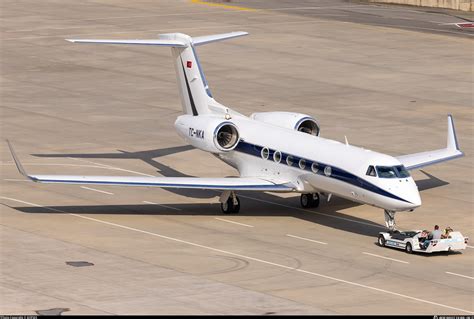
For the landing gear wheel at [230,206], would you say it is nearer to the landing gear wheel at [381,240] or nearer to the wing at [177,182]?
the wing at [177,182]

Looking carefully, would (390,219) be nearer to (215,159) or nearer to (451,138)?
(451,138)

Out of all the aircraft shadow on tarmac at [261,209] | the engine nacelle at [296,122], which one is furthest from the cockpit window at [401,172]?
the engine nacelle at [296,122]

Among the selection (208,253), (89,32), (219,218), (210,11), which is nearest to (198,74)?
(219,218)

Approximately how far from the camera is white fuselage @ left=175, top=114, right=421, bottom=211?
1594 inches

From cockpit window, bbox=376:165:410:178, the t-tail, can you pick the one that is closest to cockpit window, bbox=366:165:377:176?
cockpit window, bbox=376:165:410:178

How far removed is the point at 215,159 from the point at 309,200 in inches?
319

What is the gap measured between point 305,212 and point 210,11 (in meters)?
44.6

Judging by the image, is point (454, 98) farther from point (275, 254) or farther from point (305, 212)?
point (275, 254)

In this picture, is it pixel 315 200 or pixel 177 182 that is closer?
pixel 177 182

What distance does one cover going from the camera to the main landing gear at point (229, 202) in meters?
44.0

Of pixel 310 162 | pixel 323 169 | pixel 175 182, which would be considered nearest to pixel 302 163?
pixel 310 162

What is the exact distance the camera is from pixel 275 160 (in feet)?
145

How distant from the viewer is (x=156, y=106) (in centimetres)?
6197

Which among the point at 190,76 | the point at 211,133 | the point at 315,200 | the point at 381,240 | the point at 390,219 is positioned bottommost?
the point at 315,200
